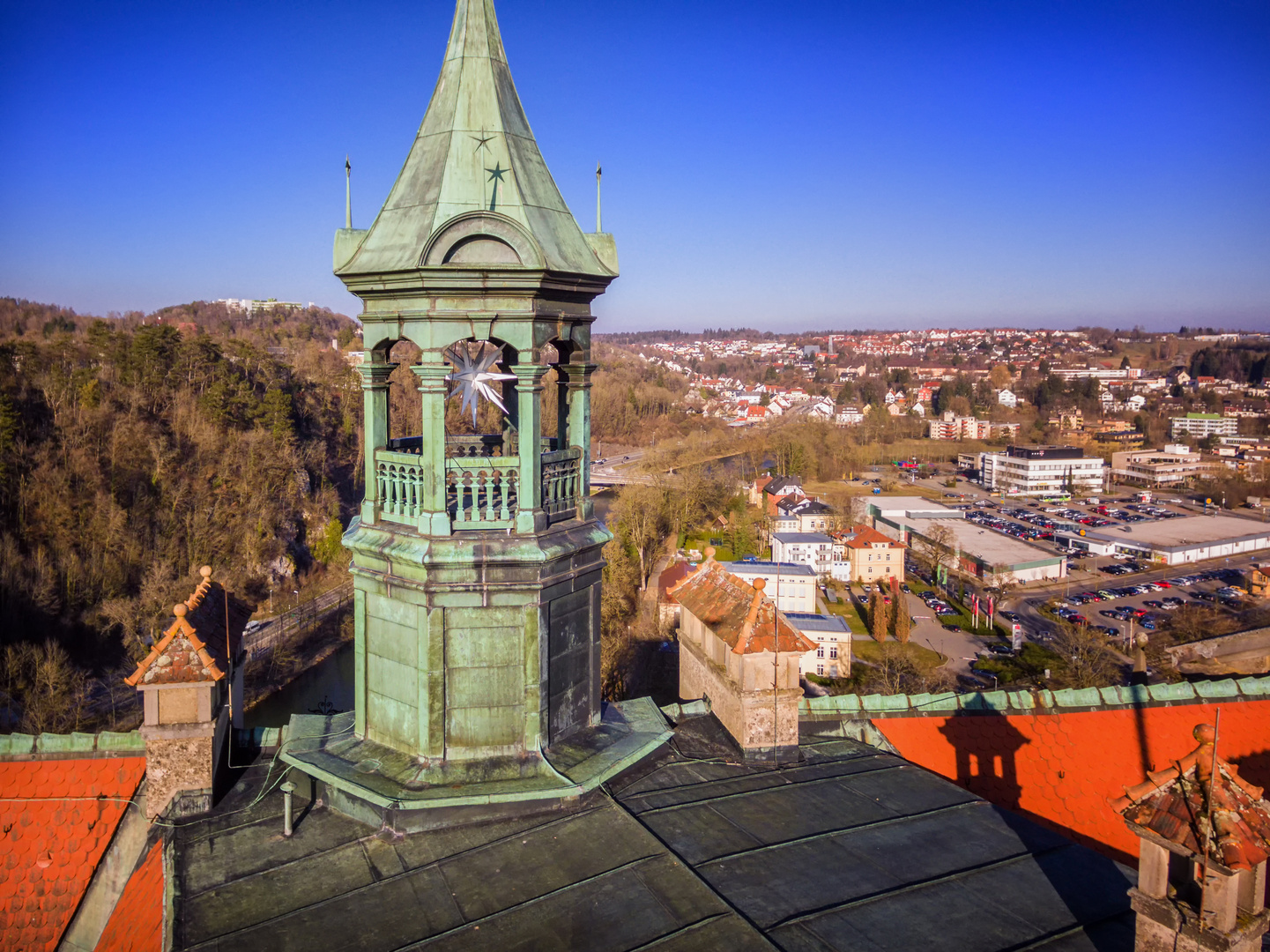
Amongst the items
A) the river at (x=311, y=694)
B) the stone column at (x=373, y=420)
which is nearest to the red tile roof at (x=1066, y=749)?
the stone column at (x=373, y=420)

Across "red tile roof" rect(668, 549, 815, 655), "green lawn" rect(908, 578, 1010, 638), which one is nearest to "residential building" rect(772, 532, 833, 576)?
"green lawn" rect(908, 578, 1010, 638)

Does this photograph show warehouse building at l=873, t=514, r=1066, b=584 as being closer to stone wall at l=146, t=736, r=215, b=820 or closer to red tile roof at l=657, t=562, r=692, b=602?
red tile roof at l=657, t=562, r=692, b=602

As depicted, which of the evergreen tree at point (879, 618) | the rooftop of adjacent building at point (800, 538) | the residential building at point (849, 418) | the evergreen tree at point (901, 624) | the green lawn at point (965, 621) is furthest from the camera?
the residential building at point (849, 418)

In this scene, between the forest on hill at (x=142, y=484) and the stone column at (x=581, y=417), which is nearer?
the stone column at (x=581, y=417)

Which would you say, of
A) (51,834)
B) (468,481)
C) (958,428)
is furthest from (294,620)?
(958,428)

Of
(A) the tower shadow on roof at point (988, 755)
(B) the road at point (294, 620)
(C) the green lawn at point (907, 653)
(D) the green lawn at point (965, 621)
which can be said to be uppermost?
(A) the tower shadow on roof at point (988, 755)

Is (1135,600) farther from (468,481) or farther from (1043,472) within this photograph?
(468,481)

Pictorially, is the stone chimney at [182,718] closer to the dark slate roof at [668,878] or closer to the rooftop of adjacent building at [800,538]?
the dark slate roof at [668,878]
